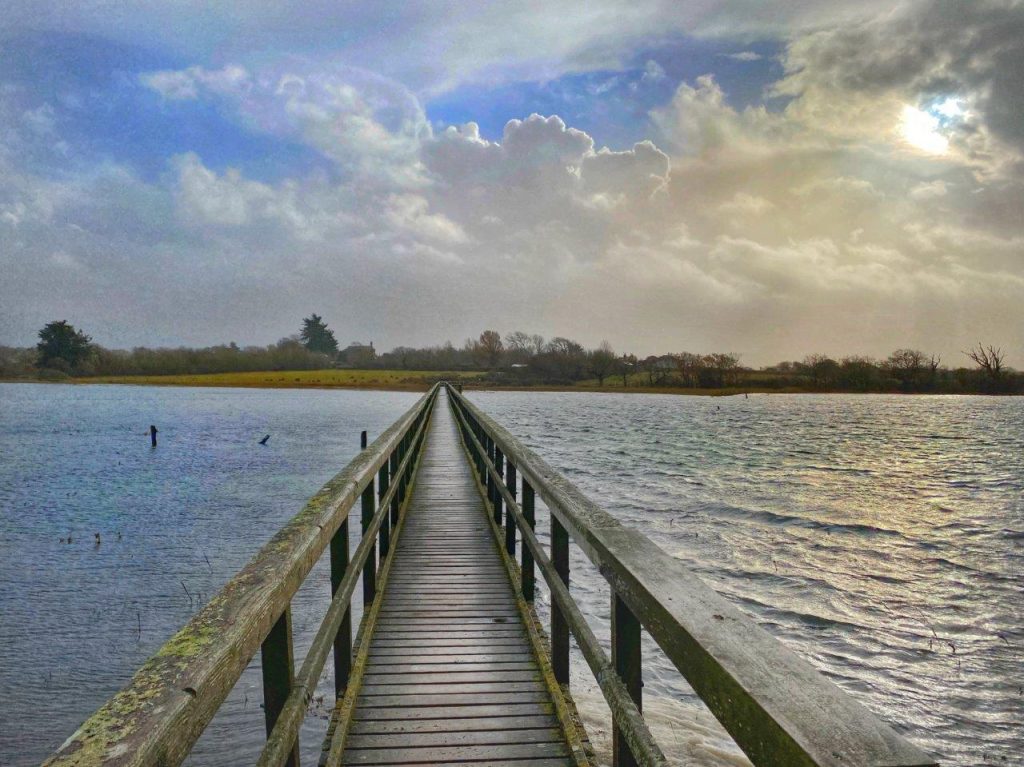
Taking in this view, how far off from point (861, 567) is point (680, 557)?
326cm

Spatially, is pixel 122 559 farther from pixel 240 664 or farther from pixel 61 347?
pixel 61 347

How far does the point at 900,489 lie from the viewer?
830 inches

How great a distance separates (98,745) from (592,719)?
503 centimetres

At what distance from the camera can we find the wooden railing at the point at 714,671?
0.99 metres

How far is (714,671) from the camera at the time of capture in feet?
4.20

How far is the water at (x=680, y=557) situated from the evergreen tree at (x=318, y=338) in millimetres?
119681

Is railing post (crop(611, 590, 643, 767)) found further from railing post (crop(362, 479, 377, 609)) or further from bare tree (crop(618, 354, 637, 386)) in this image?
bare tree (crop(618, 354, 637, 386))

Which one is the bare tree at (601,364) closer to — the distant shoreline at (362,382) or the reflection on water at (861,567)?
the distant shoreline at (362,382)

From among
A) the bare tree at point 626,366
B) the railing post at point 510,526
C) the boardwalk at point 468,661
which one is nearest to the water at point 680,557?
the railing post at point 510,526

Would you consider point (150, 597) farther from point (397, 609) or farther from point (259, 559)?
point (259, 559)

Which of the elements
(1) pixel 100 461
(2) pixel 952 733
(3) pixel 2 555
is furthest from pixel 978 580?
(1) pixel 100 461

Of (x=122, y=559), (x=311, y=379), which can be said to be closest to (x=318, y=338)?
(x=311, y=379)

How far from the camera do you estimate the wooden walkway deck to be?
2.88 meters

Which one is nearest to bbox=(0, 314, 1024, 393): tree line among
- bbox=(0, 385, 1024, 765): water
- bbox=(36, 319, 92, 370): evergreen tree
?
bbox=(36, 319, 92, 370): evergreen tree
